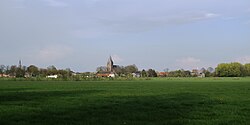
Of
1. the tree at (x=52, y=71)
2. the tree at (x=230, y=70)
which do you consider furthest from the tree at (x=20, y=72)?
the tree at (x=230, y=70)

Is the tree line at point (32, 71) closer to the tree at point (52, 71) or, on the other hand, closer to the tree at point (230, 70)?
the tree at point (52, 71)

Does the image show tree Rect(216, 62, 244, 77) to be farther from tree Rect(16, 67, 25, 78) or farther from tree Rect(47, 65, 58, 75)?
tree Rect(16, 67, 25, 78)

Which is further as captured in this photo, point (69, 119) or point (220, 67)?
point (220, 67)

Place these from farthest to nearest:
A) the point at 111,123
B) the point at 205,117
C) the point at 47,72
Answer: the point at 47,72
the point at 205,117
the point at 111,123

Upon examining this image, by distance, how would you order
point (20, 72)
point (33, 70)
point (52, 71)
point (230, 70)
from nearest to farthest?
1. point (20, 72)
2. point (52, 71)
3. point (33, 70)
4. point (230, 70)

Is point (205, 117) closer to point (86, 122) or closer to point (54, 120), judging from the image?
point (86, 122)

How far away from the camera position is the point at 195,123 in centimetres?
1252

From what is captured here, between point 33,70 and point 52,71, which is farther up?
point 33,70

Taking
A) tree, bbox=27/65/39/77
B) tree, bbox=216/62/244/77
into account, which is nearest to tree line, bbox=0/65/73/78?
tree, bbox=27/65/39/77

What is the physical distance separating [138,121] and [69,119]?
2599mm

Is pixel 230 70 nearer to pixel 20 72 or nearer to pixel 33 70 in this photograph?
pixel 33 70

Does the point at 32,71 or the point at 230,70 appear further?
the point at 230,70

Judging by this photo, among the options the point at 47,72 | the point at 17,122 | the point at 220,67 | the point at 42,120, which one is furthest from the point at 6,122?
the point at 220,67

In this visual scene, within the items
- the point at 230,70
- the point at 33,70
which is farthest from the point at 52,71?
the point at 230,70
